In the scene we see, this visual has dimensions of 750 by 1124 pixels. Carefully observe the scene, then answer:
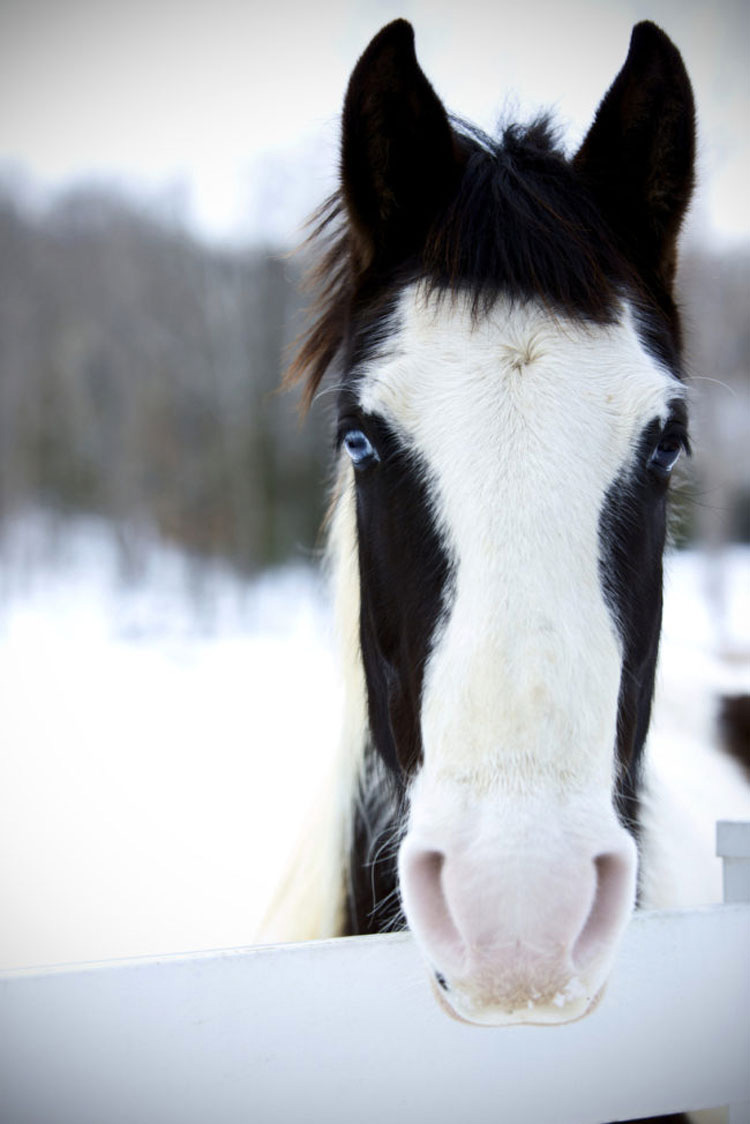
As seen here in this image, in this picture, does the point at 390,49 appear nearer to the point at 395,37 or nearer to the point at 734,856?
the point at 395,37

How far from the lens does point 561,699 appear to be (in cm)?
101

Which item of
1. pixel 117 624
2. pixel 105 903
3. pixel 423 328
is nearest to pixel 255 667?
pixel 117 624

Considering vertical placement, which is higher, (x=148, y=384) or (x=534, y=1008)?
(x=148, y=384)

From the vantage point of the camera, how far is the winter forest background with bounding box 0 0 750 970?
430 cm

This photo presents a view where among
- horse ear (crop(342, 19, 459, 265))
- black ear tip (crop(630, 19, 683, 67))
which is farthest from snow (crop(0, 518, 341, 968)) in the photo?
black ear tip (crop(630, 19, 683, 67))

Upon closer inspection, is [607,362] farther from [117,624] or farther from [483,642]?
[117,624]

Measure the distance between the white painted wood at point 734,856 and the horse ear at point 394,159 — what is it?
4.14 feet

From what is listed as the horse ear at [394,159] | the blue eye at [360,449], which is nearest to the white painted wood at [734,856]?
the blue eye at [360,449]

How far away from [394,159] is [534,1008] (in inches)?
60.4

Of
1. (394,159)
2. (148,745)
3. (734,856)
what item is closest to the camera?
(734,856)

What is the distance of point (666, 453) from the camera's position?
4.50 ft

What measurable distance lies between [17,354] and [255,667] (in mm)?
8648

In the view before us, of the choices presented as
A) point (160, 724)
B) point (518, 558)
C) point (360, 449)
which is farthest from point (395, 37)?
point (160, 724)

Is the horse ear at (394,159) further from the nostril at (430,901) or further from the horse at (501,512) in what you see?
the nostril at (430,901)
